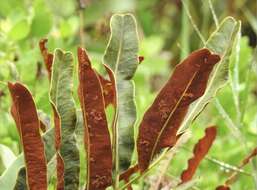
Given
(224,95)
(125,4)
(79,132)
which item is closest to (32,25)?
(224,95)

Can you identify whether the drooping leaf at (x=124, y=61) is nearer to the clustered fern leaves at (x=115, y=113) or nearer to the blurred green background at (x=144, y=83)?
the clustered fern leaves at (x=115, y=113)

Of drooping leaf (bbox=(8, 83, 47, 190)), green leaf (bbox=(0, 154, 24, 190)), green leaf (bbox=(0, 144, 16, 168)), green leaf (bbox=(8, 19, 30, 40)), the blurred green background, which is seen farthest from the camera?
green leaf (bbox=(8, 19, 30, 40))

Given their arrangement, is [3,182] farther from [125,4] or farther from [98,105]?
[125,4]

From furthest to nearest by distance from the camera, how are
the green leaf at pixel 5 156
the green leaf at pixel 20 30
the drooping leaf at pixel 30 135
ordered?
the green leaf at pixel 20 30, the green leaf at pixel 5 156, the drooping leaf at pixel 30 135

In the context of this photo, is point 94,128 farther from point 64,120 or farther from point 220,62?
point 220,62

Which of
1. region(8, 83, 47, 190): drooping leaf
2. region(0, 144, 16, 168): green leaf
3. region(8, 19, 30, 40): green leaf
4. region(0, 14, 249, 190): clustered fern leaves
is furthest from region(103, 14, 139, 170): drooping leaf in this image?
region(8, 19, 30, 40): green leaf

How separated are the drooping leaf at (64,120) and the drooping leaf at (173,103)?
0.09 metres

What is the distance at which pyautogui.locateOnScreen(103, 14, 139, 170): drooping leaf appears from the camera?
94 cm

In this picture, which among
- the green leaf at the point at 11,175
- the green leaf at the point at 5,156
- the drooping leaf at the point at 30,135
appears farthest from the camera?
the green leaf at the point at 5,156

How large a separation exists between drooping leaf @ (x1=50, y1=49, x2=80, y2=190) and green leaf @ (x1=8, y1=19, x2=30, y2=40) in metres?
0.68

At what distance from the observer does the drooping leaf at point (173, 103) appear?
2.97ft

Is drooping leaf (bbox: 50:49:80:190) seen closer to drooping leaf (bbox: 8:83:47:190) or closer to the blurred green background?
drooping leaf (bbox: 8:83:47:190)

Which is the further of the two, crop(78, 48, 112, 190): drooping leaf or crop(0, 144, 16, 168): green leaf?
crop(0, 144, 16, 168): green leaf

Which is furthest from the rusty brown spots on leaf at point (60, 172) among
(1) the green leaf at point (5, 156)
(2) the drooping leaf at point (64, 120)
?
(1) the green leaf at point (5, 156)
